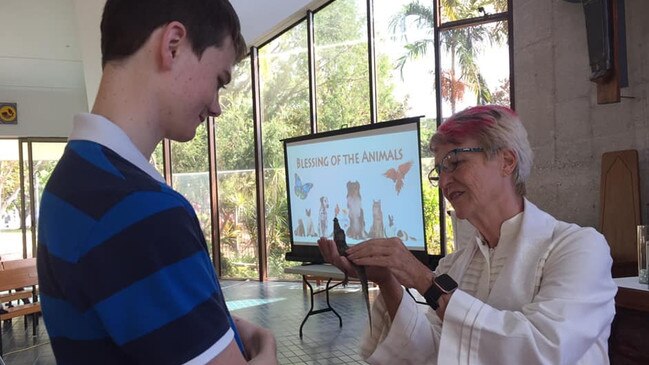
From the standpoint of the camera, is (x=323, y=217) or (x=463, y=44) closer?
(x=323, y=217)

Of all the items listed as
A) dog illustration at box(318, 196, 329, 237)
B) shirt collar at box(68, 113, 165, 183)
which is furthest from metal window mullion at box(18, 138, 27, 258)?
shirt collar at box(68, 113, 165, 183)

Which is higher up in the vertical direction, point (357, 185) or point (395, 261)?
point (357, 185)

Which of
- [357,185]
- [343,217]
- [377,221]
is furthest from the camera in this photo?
[343,217]

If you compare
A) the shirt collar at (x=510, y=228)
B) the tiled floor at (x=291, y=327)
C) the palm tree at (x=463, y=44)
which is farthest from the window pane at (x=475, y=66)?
the shirt collar at (x=510, y=228)

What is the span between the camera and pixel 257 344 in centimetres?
82

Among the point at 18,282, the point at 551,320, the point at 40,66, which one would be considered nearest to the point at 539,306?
the point at 551,320

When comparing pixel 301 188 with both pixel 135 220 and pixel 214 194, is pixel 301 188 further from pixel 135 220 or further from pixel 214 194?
pixel 135 220

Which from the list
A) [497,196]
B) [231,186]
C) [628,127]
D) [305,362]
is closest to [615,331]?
[497,196]

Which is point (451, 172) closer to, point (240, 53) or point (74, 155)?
point (240, 53)

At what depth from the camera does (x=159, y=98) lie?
2.43 ft

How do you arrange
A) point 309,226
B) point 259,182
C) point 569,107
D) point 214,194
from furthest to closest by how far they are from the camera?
point 214,194 < point 259,182 < point 309,226 < point 569,107

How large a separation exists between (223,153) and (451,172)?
807cm

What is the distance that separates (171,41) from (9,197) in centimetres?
1162

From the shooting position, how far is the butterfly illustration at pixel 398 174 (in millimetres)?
4375
